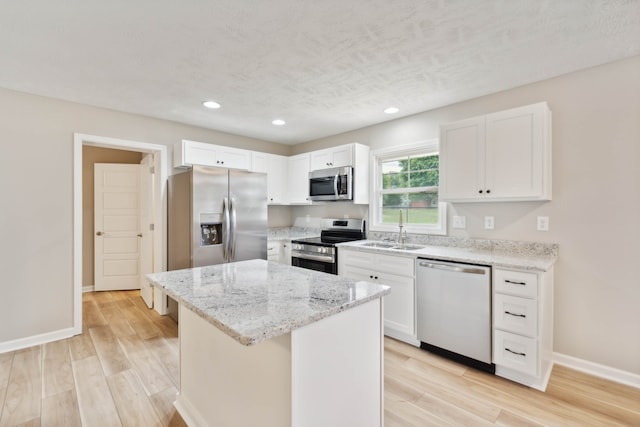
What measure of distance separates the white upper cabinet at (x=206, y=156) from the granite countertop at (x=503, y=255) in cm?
230

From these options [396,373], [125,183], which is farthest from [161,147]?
[396,373]

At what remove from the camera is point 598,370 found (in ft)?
7.55

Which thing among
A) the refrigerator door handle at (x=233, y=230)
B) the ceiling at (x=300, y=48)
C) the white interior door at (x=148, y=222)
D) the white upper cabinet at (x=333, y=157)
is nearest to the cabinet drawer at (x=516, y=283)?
the ceiling at (x=300, y=48)

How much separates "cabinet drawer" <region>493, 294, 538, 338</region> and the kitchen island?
1.27 meters

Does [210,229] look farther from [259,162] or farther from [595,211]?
[595,211]

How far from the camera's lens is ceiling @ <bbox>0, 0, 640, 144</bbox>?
1.67 meters

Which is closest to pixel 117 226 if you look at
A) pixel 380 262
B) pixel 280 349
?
pixel 380 262

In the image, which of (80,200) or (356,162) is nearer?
(80,200)

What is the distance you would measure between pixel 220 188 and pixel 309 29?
2.10 meters

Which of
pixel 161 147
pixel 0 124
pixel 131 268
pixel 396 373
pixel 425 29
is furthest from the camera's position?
pixel 131 268

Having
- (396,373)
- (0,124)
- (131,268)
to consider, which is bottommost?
(396,373)

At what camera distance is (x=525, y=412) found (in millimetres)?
1892

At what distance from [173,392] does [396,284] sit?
6.83 feet

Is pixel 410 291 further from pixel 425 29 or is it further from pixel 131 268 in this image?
pixel 131 268
